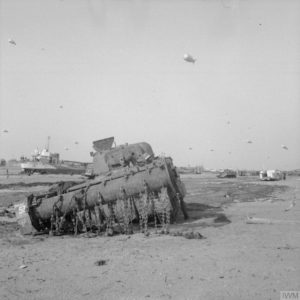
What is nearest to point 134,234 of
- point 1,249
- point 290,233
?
point 1,249

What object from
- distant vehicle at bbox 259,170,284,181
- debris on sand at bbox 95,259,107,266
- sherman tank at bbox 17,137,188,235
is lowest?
distant vehicle at bbox 259,170,284,181

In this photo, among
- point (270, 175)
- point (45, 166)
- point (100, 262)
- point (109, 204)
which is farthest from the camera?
point (45, 166)

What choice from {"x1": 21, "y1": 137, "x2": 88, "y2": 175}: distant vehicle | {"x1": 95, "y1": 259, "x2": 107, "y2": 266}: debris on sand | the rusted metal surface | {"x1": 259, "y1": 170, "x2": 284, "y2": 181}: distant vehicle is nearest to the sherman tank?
the rusted metal surface

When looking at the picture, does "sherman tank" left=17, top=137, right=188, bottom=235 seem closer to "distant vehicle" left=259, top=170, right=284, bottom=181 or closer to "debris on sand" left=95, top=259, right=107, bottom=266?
"debris on sand" left=95, top=259, right=107, bottom=266

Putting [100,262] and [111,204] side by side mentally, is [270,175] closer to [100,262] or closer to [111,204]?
[111,204]

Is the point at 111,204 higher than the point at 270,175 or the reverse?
higher

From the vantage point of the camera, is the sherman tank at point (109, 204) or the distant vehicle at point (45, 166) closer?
the sherman tank at point (109, 204)

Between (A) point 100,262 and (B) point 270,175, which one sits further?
(B) point 270,175

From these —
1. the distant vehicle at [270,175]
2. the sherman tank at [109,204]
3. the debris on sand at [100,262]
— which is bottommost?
the distant vehicle at [270,175]

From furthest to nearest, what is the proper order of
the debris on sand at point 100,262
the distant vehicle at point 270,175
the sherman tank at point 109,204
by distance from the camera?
the distant vehicle at point 270,175 → the sherman tank at point 109,204 → the debris on sand at point 100,262

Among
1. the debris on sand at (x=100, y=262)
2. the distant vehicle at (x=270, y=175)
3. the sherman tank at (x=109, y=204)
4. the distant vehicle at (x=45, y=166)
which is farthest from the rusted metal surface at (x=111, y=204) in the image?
the distant vehicle at (x=45, y=166)

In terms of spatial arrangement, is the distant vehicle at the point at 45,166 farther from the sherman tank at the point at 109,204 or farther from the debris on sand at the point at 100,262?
the debris on sand at the point at 100,262

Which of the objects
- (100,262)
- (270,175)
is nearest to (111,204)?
(100,262)

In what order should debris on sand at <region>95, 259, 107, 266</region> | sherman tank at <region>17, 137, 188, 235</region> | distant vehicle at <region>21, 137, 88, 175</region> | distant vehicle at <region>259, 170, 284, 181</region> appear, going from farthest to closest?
distant vehicle at <region>21, 137, 88, 175</region> → distant vehicle at <region>259, 170, 284, 181</region> → sherman tank at <region>17, 137, 188, 235</region> → debris on sand at <region>95, 259, 107, 266</region>
